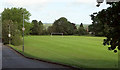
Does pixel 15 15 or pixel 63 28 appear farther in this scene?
pixel 63 28

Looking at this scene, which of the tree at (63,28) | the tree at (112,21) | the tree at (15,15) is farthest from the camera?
the tree at (63,28)

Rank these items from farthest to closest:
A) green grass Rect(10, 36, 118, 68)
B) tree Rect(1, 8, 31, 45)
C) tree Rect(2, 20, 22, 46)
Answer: tree Rect(1, 8, 31, 45), tree Rect(2, 20, 22, 46), green grass Rect(10, 36, 118, 68)

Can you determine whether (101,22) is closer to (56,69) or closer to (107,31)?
(107,31)

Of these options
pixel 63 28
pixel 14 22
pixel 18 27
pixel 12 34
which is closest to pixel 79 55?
pixel 12 34

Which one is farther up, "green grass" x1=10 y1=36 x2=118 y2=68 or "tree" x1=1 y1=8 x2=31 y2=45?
"tree" x1=1 y1=8 x2=31 y2=45

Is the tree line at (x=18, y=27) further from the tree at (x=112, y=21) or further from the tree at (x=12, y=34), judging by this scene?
the tree at (x=112, y=21)

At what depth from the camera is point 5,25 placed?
58.6 metres

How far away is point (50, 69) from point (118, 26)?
5.87 meters

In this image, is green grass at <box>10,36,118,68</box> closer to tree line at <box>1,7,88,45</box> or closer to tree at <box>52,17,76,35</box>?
tree line at <box>1,7,88,45</box>

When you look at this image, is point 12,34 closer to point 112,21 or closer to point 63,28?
point 112,21

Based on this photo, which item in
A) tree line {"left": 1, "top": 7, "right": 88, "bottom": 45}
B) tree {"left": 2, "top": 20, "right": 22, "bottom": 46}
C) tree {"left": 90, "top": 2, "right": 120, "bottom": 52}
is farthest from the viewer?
tree line {"left": 1, "top": 7, "right": 88, "bottom": 45}

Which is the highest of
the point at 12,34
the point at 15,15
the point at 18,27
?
the point at 15,15

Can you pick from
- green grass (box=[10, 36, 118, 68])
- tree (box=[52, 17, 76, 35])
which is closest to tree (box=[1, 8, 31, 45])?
green grass (box=[10, 36, 118, 68])

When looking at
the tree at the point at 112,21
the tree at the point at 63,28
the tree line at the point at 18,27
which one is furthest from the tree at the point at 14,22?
the tree at the point at 63,28
